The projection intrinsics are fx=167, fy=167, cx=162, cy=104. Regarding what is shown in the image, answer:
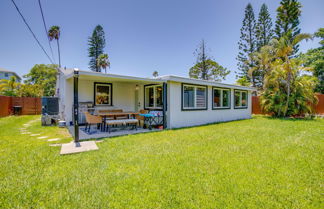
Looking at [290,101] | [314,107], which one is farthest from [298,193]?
[314,107]

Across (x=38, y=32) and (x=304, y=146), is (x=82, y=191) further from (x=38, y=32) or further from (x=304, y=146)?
(x=38, y=32)

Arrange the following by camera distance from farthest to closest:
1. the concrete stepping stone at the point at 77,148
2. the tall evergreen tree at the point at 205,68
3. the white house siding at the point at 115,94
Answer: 1. the tall evergreen tree at the point at 205,68
2. the white house siding at the point at 115,94
3. the concrete stepping stone at the point at 77,148

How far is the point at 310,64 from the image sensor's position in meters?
19.5

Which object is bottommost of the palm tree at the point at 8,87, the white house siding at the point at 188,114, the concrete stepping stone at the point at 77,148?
the concrete stepping stone at the point at 77,148

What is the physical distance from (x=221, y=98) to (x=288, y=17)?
53.9 ft

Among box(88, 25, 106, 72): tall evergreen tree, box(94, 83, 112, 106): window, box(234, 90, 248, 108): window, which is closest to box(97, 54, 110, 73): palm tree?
box(88, 25, 106, 72): tall evergreen tree

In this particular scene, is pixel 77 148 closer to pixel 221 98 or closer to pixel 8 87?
pixel 221 98

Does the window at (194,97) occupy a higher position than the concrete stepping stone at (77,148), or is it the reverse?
the window at (194,97)

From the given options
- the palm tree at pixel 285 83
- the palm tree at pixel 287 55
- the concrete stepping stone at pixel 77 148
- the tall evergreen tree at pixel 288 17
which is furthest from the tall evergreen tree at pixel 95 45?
the tall evergreen tree at pixel 288 17

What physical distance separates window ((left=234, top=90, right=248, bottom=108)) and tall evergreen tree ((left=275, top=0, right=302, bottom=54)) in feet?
39.1

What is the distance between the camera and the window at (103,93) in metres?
8.76

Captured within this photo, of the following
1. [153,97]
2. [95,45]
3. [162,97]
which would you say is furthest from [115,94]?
[95,45]

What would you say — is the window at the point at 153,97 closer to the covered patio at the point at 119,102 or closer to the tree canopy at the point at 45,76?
the covered patio at the point at 119,102

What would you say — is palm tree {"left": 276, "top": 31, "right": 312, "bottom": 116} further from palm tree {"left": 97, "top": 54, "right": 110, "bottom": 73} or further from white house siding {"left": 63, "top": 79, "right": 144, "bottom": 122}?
palm tree {"left": 97, "top": 54, "right": 110, "bottom": 73}
